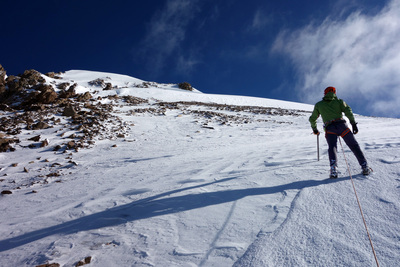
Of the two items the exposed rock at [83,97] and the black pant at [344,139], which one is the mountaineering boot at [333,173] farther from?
the exposed rock at [83,97]

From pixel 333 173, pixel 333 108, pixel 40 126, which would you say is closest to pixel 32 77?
pixel 40 126

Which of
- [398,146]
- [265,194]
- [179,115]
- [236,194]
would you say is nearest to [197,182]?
[236,194]

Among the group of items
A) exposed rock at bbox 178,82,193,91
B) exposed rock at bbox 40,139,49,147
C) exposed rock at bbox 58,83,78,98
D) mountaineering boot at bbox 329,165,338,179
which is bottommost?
mountaineering boot at bbox 329,165,338,179

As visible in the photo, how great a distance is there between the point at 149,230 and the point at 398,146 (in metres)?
6.94

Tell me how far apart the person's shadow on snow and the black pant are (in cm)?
55

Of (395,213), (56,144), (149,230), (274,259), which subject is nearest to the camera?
(274,259)

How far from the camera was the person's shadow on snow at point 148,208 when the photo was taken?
2.96m

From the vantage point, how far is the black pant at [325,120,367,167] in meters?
3.76

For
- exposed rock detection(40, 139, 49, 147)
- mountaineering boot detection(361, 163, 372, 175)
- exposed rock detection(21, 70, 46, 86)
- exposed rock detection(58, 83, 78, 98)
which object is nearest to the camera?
mountaineering boot detection(361, 163, 372, 175)

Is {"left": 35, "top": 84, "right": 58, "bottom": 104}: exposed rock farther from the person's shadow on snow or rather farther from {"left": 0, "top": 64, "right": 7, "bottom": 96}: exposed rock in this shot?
the person's shadow on snow

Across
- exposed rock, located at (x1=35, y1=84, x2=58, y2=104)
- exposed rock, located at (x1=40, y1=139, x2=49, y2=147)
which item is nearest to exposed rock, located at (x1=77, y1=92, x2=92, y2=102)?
exposed rock, located at (x1=35, y1=84, x2=58, y2=104)

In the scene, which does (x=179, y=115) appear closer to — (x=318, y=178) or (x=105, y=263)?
(x=318, y=178)

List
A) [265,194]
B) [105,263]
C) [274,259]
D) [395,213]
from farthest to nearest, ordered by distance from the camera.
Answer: [265,194] < [395,213] < [105,263] < [274,259]

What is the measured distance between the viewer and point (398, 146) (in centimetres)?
528
